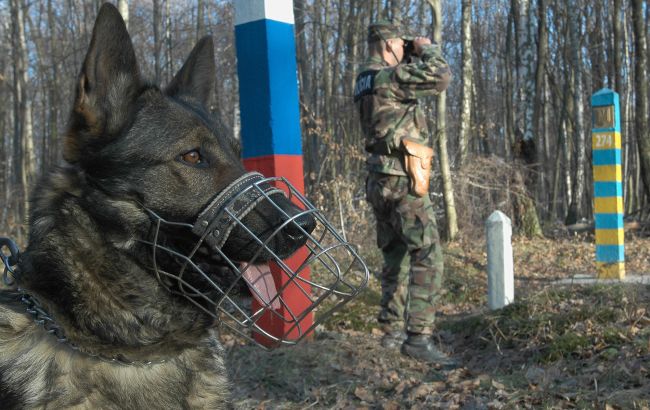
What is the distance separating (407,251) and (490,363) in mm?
1224

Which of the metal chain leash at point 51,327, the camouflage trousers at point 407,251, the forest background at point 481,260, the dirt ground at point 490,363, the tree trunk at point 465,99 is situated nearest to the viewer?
the metal chain leash at point 51,327

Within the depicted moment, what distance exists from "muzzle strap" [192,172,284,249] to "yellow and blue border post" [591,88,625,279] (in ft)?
21.4

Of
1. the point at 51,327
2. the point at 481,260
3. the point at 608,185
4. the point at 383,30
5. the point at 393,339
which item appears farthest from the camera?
the point at 481,260

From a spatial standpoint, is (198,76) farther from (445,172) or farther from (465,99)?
(465,99)

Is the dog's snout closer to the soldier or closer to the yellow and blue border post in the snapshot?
the soldier

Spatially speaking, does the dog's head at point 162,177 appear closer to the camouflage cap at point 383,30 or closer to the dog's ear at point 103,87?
the dog's ear at point 103,87

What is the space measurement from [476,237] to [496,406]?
27.8 ft

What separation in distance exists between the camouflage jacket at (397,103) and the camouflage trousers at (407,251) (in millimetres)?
213

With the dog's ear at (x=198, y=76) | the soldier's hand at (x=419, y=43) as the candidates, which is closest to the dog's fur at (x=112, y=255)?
the dog's ear at (x=198, y=76)

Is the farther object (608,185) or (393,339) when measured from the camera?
(608,185)

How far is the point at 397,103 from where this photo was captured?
5289mm

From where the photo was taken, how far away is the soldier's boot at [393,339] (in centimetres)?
520

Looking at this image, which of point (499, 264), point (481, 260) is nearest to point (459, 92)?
point (481, 260)

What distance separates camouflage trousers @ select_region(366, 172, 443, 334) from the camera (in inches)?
196
